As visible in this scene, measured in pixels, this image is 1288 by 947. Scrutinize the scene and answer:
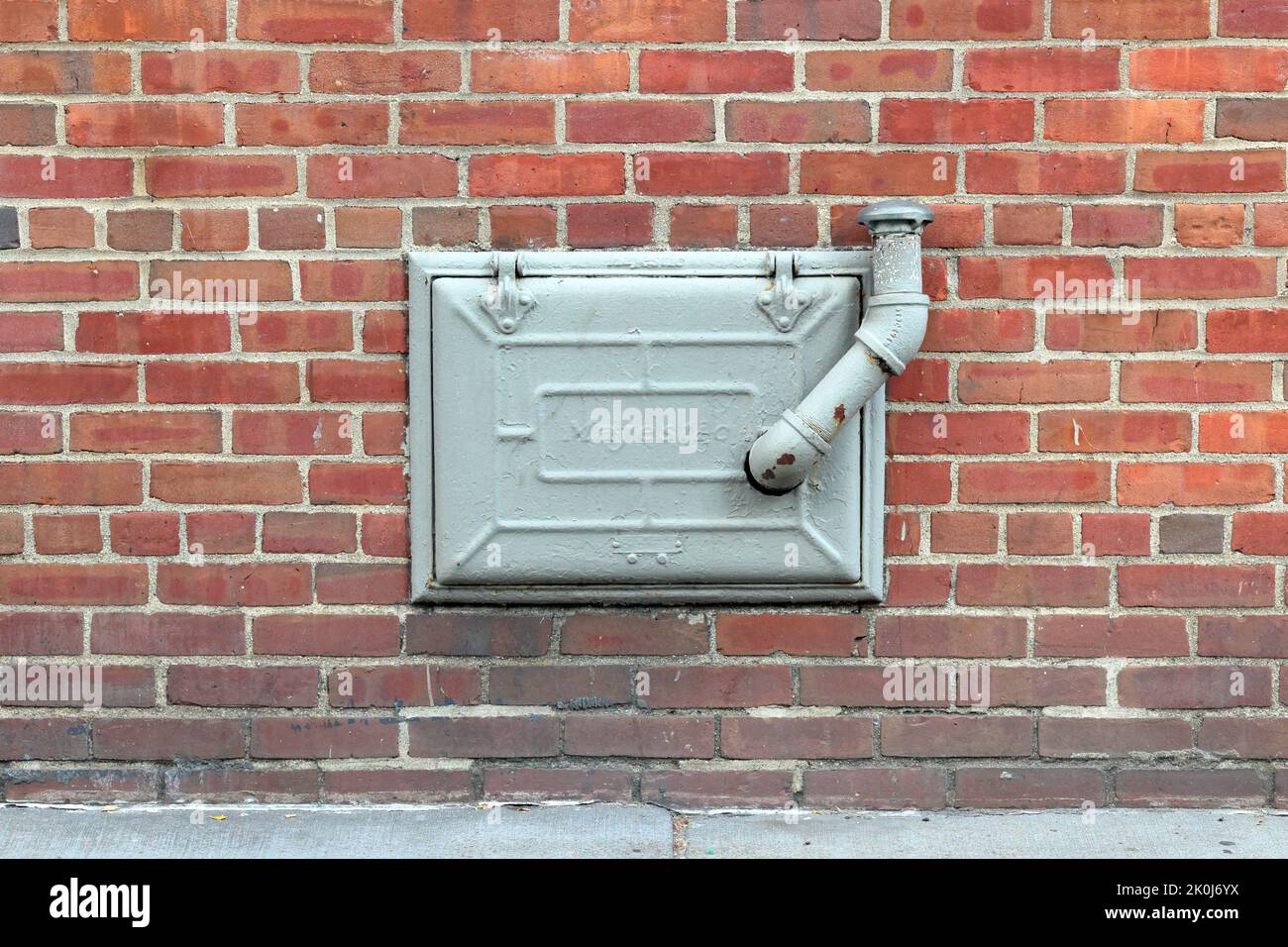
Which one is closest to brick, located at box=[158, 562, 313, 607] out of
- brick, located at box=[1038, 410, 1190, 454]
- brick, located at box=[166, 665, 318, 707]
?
brick, located at box=[166, 665, 318, 707]

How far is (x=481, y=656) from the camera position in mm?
2539

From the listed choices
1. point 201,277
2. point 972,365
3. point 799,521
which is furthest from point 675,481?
point 201,277

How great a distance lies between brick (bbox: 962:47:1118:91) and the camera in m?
2.43

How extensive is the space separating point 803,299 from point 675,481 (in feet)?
1.41

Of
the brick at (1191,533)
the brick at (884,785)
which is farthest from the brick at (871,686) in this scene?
the brick at (1191,533)

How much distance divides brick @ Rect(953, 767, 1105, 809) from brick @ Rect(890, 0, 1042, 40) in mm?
1446

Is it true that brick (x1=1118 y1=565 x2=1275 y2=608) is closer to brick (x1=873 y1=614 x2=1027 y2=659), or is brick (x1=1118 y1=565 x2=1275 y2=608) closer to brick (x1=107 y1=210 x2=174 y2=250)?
brick (x1=873 y1=614 x2=1027 y2=659)

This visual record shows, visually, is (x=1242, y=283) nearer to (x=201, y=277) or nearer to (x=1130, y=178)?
(x=1130, y=178)

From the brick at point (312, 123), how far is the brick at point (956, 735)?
60.8 inches

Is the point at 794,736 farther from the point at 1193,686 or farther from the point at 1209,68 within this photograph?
the point at 1209,68

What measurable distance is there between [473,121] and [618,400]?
24.0 inches

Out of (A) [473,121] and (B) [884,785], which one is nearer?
(A) [473,121]

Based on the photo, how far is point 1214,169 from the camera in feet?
8.02

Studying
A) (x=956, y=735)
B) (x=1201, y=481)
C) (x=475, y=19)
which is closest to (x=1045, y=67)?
(x=1201, y=481)
